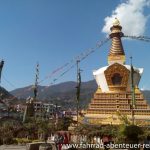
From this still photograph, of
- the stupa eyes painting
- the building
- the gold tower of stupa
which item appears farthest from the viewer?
the building

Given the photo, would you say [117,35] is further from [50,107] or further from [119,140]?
[50,107]

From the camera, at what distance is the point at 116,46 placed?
69.6 meters

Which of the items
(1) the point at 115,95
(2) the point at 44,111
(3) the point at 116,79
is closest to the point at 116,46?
(3) the point at 116,79

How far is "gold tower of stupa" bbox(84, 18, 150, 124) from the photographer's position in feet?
193

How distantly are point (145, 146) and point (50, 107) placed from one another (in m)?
121

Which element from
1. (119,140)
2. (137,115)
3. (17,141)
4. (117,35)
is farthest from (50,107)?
(119,140)

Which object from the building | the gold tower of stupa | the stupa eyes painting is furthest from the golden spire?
the building

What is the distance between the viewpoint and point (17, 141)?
38.3m

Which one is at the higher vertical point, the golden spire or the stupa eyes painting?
the golden spire

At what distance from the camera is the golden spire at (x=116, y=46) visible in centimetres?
6744

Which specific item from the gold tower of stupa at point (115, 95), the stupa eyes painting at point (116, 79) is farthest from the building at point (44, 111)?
the stupa eyes painting at point (116, 79)

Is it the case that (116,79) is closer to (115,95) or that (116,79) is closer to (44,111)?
(115,95)

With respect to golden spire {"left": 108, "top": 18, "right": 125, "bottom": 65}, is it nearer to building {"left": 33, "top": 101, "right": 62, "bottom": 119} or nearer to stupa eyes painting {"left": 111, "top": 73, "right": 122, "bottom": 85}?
stupa eyes painting {"left": 111, "top": 73, "right": 122, "bottom": 85}

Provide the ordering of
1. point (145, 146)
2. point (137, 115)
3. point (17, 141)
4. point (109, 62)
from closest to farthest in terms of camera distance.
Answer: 1. point (145, 146)
2. point (17, 141)
3. point (137, 115)
4. point (109, 62)
